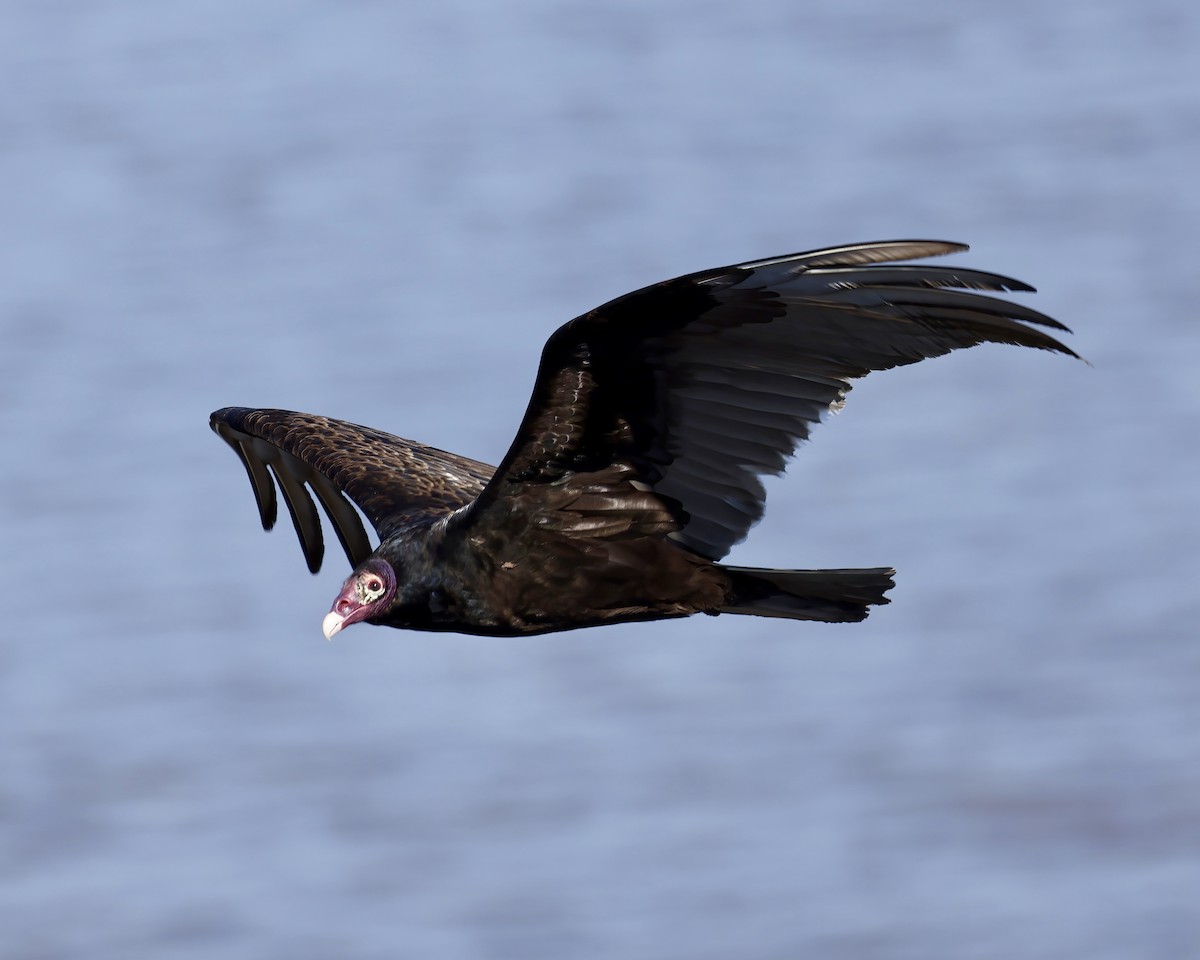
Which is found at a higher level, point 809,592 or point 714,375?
point 714,375

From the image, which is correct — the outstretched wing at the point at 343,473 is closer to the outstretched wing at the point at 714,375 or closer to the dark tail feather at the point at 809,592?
the outstretched wing at the point at 714,375

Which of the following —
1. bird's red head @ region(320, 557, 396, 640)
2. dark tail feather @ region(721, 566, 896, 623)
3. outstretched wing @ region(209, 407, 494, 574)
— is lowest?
dark tail feather @ region(721, 566, 896, 623)

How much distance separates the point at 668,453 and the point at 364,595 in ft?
3.99

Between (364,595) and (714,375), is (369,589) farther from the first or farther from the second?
(714,375)

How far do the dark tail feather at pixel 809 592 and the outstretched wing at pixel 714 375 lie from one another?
21 centimetres

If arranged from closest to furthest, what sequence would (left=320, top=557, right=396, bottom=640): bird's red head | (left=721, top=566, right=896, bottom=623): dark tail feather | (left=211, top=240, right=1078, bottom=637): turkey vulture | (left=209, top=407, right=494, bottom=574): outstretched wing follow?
(left=211, top=240, right=1078, bottom=637): turkey vulture
(left=721, top=566, right=896, bottom=623): dark tail feather
(left=320, top=557, right=396, bottom=640): bird's red head
(left=209, top=407, right=494, bottom=574): outstretched wing

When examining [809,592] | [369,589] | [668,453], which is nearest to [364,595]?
[369,589]

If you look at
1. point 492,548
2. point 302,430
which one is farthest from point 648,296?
point 302,430

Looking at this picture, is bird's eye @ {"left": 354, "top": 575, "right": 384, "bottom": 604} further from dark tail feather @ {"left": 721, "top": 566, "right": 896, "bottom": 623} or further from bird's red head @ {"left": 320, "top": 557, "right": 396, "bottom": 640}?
dark tail feather @ {"left": 721, "top": 566, "right": 896, "bottom": 623}

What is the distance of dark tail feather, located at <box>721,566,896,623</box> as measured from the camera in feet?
25.3

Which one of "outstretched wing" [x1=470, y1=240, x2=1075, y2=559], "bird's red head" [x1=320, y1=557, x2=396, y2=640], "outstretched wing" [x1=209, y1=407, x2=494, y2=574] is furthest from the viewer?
"outstretched wing" [x1=209, y1=407, x2=494, y2=574]

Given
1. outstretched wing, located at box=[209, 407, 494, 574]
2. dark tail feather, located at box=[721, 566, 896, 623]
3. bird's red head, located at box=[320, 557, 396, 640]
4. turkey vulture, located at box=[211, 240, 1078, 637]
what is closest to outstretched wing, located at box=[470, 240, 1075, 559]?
turkey vulture, located at box=[211, 240, 1078, 637]

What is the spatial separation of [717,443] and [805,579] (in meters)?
0.67

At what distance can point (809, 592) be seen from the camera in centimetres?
775
